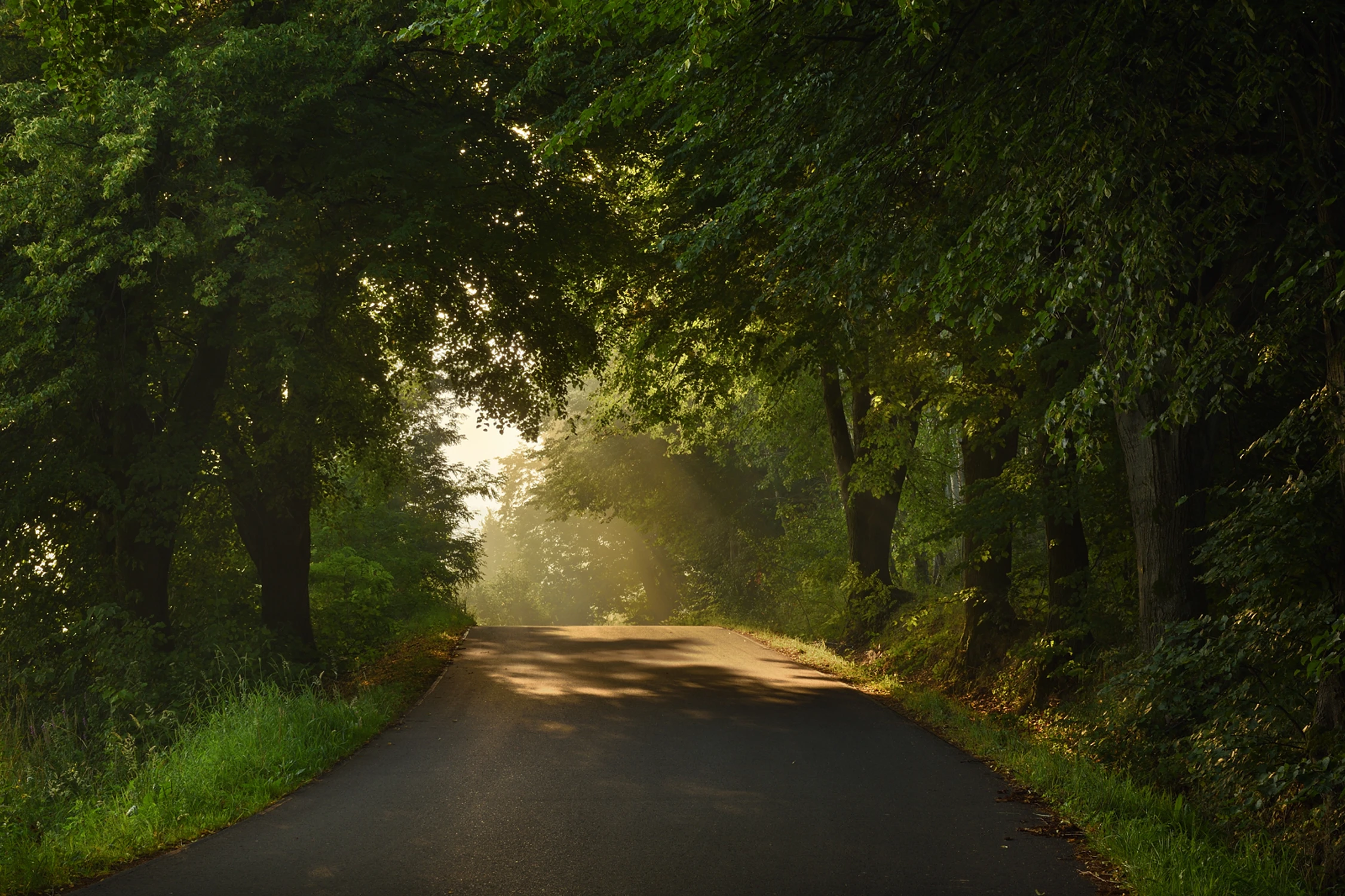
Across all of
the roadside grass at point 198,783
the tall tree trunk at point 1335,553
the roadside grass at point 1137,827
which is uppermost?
the tall tree trunk at point 1335,553

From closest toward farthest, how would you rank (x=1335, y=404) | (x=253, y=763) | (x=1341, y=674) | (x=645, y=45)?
1. (x=1335, y=404)
2. (x=1341, y=674)
3. (x=253, y=763)
4. (x=645, y=45)

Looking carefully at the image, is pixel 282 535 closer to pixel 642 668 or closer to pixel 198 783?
pixel 642 668

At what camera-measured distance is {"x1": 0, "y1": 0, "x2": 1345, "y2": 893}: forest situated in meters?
6.76

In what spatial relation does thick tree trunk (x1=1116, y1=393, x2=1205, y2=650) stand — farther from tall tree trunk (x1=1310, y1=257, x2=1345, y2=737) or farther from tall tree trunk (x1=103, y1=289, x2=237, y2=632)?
tall tree trunk (x1=103, y1=289, x2=237, y2=632)

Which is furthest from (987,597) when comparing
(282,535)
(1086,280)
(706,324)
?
(282,535)

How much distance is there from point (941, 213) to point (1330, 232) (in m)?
4.01

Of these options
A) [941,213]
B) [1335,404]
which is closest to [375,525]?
[941,213]

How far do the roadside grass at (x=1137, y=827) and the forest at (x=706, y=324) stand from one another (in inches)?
4.7

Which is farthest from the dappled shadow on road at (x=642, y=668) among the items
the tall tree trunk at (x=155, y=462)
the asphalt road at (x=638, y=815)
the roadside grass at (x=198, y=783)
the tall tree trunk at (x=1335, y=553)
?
the tall tree trunk at (x=1335, y=553)

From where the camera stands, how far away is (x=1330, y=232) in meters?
6.38

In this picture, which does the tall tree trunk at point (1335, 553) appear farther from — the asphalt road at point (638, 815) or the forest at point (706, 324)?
the asphalt road at point (638, 815)

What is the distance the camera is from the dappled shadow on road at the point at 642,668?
575 inches

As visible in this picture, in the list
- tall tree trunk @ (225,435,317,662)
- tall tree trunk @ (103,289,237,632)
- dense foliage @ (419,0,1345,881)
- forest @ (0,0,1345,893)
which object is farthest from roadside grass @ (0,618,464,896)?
dense foliage @ (419,0,1345,881)

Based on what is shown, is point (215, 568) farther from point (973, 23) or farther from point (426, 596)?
point (973, 23)
